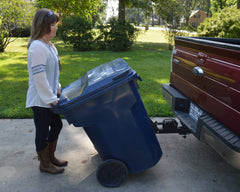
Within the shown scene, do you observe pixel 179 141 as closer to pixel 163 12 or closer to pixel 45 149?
pixel 45 149

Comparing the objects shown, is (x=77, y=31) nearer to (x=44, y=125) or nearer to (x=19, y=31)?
(x=19, y=31)

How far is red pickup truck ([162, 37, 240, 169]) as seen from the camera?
7.76 ft

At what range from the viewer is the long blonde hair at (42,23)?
243cm

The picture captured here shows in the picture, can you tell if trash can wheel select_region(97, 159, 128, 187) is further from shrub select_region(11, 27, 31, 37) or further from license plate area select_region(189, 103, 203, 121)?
shrub select_region(11, 27, 31, 37)

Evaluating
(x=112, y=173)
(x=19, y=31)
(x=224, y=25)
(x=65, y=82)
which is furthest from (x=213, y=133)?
(x=19, y=31)

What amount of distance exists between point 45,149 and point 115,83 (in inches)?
48.6

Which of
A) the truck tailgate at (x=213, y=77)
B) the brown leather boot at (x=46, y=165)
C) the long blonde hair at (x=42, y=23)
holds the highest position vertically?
the long blonde hair at (x=42, y=23)

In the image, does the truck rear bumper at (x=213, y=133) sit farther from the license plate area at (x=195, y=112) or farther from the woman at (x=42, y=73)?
the woman at (x=42, y=73)

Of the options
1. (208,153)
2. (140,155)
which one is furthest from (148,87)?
(140,155)

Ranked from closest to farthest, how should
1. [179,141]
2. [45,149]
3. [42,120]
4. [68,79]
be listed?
[42,120]
[45,149]
[179,141]
[68,79]

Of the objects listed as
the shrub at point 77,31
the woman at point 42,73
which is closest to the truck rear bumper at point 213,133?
the woman at point 42,73

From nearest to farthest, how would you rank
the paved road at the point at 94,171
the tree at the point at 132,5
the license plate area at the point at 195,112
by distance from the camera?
1. the paved road at the point at 94,171
2. the license plate area at the point at 195,112
3. the tree at the point at 132,5

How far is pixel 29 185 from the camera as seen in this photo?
280 centimetres

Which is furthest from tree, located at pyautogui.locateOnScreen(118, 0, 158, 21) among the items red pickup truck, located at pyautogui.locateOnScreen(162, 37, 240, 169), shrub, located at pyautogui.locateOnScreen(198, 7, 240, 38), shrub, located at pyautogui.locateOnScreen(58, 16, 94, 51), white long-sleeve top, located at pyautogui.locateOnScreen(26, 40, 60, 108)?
white long-sleeve top, located at pyautogui.locateOnScreen(26, 40, 60, 108)
